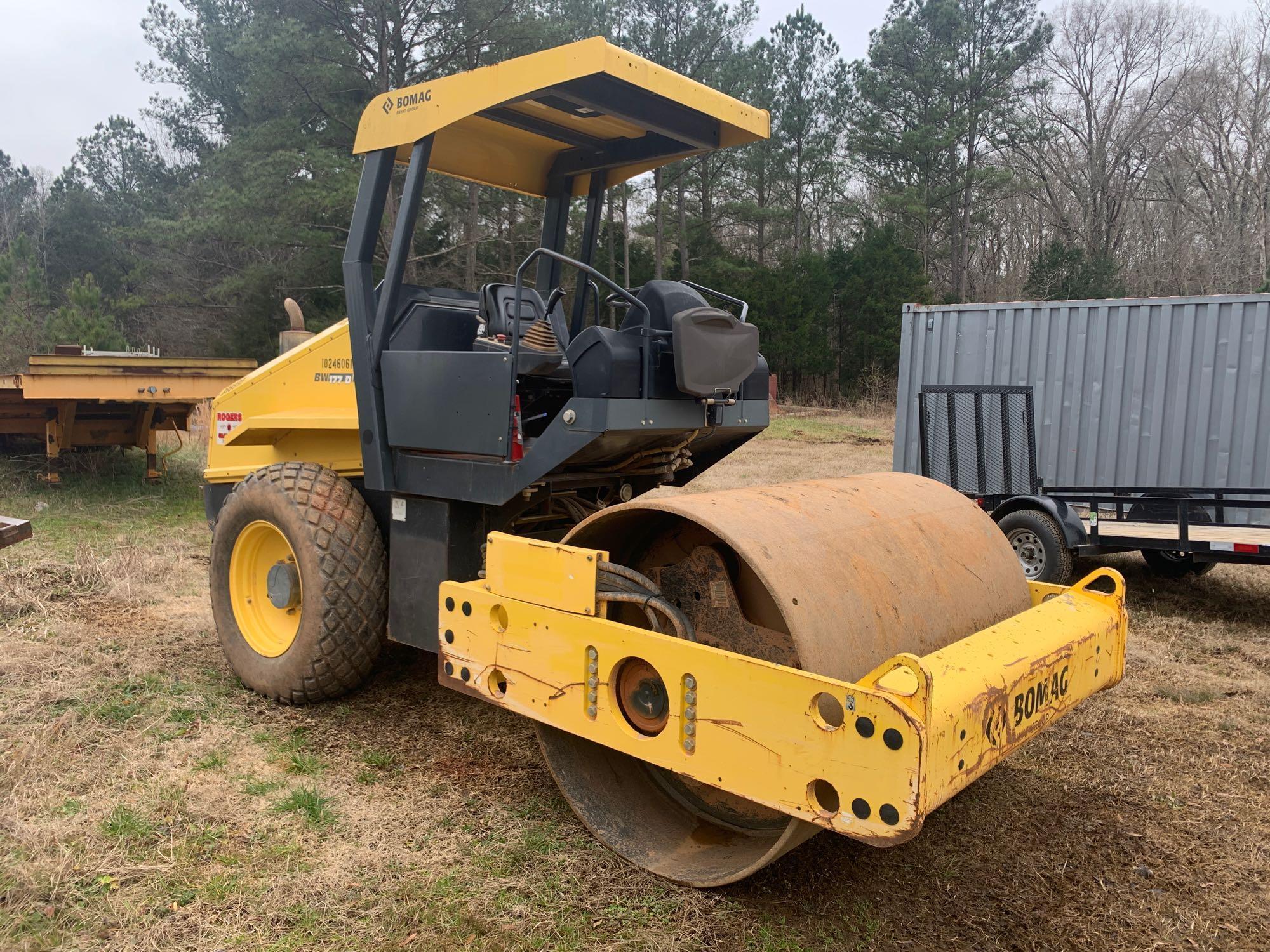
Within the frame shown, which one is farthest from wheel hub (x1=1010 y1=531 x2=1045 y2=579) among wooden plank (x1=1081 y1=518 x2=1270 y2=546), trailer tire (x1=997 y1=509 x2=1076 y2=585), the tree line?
the tree line

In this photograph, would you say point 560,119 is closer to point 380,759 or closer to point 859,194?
point 380,759

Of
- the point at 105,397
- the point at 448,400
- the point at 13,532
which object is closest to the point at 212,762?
the point at 13,532

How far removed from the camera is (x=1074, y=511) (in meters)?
7.35

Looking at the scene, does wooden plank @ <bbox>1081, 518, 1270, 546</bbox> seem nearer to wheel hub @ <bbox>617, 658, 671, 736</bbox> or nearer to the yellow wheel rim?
wheel hub @ <bbox>617, 658, 671, 736</bbox>

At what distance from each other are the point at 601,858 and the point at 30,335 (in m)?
24.7

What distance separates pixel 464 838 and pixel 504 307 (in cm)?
205

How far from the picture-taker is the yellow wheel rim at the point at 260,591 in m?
4.45

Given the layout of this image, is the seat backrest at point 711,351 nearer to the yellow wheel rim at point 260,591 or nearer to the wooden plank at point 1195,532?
the yellow wheel rim at point 260,591

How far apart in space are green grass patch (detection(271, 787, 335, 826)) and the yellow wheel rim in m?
1.02

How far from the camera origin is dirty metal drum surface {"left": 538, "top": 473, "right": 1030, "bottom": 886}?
269cm

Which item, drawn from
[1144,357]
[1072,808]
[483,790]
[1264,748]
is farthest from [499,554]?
[1144,357]

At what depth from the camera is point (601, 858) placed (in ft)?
10.1

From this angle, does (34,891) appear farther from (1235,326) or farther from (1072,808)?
(1235,326)

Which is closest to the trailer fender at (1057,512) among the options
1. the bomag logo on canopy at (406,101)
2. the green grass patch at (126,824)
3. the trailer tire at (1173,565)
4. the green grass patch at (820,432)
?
the trailer tire at (1173,565)
